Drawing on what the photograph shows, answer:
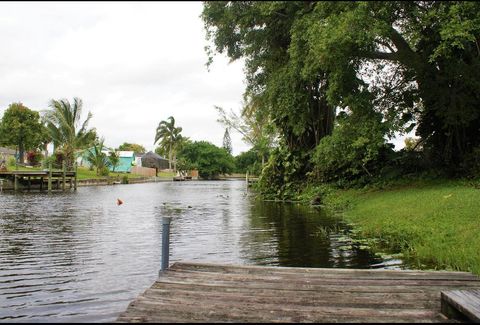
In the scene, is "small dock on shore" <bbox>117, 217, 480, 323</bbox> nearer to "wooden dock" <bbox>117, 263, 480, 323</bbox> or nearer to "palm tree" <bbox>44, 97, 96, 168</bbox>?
"wooden dock" <bbox>117, 263, 480, 323</bbox>

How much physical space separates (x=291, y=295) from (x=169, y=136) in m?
83.7

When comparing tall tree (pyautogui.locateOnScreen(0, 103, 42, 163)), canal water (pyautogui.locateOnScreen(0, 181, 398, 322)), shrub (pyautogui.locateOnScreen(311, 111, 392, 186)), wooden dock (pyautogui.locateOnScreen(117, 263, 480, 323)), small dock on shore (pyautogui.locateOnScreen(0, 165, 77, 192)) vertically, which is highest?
tall tree (pyautogui.locateOnScreen(0, 103, 42, 163))

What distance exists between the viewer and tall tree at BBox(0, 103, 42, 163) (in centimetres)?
5600

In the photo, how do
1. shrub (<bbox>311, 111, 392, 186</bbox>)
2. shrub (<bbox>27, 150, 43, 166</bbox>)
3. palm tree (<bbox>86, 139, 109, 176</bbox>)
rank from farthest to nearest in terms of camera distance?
palm tree (<bbox>86, 139, 109, 176</bbox>)
shrub (<bbox>27, 150, 43, 166</bbox>)
shrub (<bbox>311, 111, 392, 186</bbox>)

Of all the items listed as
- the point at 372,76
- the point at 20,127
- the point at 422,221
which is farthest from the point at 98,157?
the point at 422,221

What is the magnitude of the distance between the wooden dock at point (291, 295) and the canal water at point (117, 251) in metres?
1.01

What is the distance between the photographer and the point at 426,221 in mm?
10984

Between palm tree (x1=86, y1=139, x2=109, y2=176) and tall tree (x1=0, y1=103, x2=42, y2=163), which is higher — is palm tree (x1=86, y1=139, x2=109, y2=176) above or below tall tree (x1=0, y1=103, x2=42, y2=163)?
below

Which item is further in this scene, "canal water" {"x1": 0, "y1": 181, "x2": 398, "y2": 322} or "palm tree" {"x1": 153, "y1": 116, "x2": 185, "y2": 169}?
"palm tree" {"x1": 153, "y1": 116, "x2": 185, "y2": 169}

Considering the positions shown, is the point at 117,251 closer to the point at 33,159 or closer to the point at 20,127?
the point at 33,159

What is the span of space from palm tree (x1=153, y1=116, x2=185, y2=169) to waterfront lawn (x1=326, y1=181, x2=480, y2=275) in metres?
70.9

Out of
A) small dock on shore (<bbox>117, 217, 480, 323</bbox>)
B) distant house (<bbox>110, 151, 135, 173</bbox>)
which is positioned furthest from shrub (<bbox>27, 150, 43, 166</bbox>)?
small dock on shore (<bbox>117, 217, 480, 323</bbox>)

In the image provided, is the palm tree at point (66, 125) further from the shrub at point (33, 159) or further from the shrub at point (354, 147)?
the shrub at point (354, 147)

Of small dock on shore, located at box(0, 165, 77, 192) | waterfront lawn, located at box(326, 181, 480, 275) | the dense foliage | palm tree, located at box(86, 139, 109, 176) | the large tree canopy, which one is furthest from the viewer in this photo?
the dense foliage
